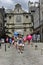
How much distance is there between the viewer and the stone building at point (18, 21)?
370ft

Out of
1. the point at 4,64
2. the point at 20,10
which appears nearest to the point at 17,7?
the point at 20,10

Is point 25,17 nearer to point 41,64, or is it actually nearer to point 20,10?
point 20,10

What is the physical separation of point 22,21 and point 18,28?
4.13 meters

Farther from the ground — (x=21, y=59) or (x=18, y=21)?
(x=21, y=59)

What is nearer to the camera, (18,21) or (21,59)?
(21,59)

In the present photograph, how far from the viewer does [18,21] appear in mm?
115000

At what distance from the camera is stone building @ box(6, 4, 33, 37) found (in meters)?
113

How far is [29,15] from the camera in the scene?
115438 mm

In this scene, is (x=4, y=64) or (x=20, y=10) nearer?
(x=4, y=64)

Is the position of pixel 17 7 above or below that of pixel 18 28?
above

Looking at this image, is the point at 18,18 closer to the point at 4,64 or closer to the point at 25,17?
the point at 25,17

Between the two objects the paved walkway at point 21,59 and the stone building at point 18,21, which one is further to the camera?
the stone building at point 18,21

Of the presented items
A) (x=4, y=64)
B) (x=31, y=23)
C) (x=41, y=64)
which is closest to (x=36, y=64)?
(x=41, y=64)

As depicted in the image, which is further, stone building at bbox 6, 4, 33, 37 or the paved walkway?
stone building at bbox 6, 4, 33, 37
